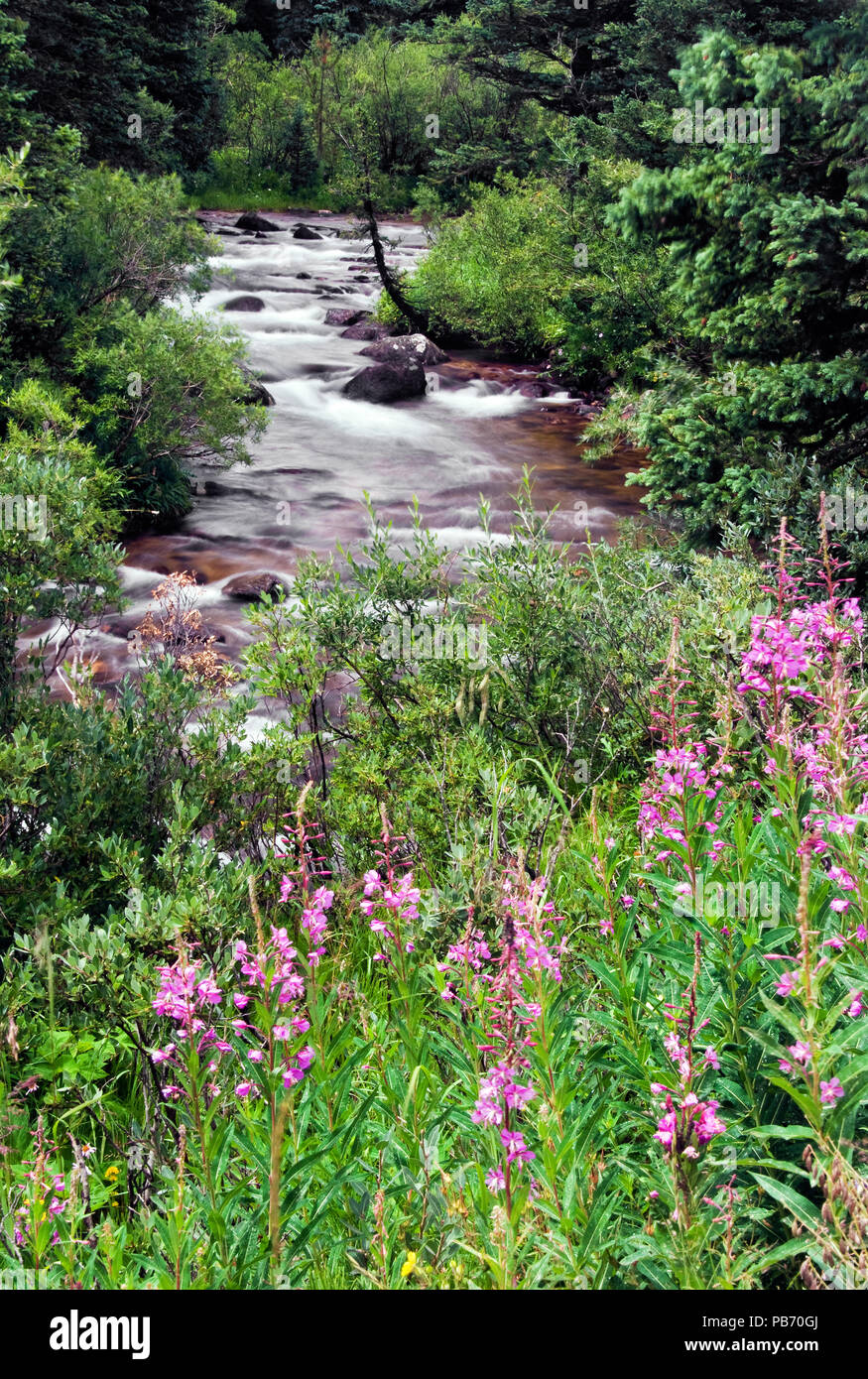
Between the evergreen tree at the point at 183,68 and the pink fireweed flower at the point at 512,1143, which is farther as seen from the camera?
the evergreen tree at the point at 183,68

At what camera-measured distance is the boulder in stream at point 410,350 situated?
62.6 ft

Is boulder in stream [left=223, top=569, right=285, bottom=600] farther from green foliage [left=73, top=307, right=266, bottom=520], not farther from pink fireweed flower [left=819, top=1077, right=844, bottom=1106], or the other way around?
pink fireweed flower [left=819, top=1077, right=844, bottom=1106]

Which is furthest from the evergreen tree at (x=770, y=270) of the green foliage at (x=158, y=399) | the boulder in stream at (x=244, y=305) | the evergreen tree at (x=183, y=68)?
the evergreen tree at (x=183, y=68)

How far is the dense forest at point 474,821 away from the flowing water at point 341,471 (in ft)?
2.58

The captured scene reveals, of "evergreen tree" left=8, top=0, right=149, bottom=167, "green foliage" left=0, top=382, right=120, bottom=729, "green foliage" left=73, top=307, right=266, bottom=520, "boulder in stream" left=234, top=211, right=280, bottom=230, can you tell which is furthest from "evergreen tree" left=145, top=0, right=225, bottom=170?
"green foliage" left=0, top=382, right=120, bottom=729

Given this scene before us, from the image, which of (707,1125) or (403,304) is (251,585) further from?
(403,304)

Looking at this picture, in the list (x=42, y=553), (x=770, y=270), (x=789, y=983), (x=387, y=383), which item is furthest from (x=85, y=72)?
(x=789, y=983)

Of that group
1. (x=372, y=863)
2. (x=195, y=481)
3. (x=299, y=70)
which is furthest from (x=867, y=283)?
(x=299, y=70)

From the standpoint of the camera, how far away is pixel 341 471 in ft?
50.7

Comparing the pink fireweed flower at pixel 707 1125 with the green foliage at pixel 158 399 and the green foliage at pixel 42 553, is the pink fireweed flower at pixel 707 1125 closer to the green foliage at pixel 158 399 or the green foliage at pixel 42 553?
the green foliage at pixel 42 553

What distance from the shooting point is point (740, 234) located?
659 centimetres

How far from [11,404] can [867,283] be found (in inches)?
274

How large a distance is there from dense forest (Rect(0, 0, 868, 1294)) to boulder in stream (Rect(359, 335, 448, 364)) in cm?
554
